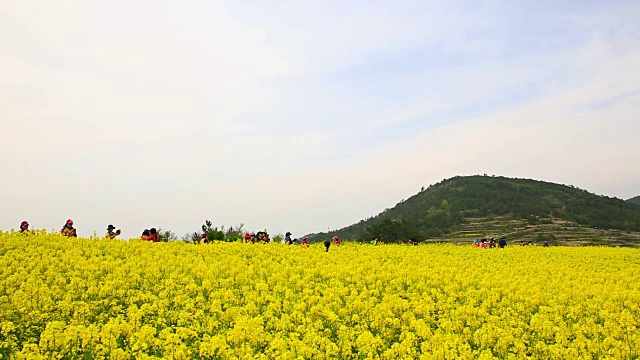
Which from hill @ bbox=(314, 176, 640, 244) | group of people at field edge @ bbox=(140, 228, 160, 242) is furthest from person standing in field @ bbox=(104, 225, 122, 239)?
hill @ bbox=(314, 176, 640, 244)

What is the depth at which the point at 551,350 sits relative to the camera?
8867mm

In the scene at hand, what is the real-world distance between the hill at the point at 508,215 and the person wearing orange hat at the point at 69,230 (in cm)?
3454

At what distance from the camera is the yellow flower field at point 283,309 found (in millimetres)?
8375

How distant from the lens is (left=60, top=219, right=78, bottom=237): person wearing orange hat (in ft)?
73.2

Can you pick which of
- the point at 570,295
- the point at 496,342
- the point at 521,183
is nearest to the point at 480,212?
the point at 521,183

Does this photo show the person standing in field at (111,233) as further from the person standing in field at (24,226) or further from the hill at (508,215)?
the hill at (508,215)

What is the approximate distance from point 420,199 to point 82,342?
95.8m

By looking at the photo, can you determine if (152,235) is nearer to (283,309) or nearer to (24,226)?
(24,226)

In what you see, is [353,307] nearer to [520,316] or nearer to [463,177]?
[520,316]

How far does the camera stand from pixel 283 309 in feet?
38.6

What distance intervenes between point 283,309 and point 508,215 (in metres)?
69.9

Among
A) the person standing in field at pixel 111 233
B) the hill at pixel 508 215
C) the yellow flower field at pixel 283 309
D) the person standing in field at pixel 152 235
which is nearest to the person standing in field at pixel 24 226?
the yellow flower field at pixel 283 309

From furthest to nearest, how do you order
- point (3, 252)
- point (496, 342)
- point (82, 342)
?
point (3, 252), point (496, 342), point (82, 342)

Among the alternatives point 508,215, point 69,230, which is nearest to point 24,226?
point 69,230
